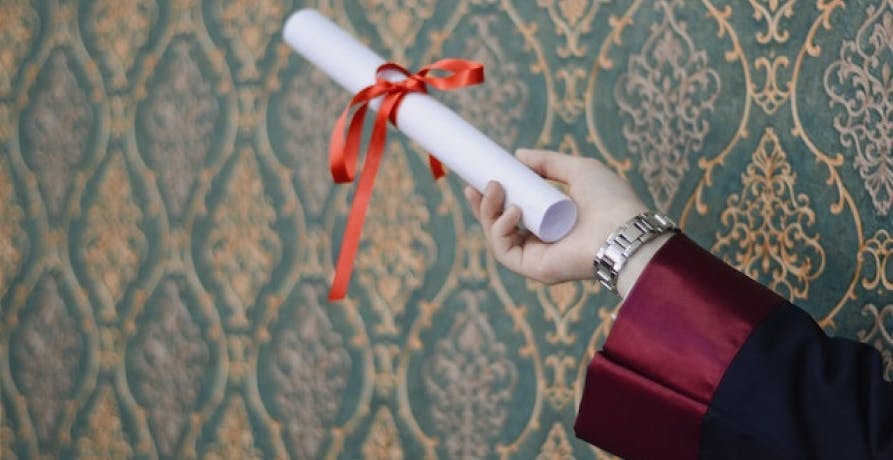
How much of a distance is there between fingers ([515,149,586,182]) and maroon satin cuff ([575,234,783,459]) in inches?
8.0

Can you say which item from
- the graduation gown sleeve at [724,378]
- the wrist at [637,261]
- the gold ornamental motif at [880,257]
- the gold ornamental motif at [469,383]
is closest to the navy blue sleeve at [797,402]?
the graduation gown sleeve at [724,378]

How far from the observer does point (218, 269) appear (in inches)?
67.7

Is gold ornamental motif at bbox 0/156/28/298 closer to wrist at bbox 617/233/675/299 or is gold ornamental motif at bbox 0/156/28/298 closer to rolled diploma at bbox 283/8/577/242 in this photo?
rolled diploma at bbox 283/8/577/242

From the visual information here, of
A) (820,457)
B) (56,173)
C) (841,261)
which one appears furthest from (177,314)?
(820,457)

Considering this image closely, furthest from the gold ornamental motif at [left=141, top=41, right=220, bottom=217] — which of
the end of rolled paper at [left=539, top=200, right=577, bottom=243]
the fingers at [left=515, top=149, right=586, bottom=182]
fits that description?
the end of rolled paper at [left=539, top=200, right=577, bottom=243]

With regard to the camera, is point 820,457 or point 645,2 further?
point 645,2

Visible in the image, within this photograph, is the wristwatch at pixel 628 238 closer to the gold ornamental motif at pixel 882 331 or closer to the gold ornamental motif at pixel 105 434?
the gold ornamental motif at pixel 882 331

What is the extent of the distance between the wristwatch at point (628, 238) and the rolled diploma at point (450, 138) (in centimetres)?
6

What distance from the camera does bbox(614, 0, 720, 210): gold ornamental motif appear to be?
4.76 ft

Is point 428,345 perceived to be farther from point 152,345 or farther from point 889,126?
point 889,126

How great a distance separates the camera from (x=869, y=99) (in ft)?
4.35

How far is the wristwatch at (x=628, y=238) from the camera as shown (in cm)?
103

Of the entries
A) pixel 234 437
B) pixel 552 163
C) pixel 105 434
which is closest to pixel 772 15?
pixel 552 163

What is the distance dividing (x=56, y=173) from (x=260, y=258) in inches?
15.7
